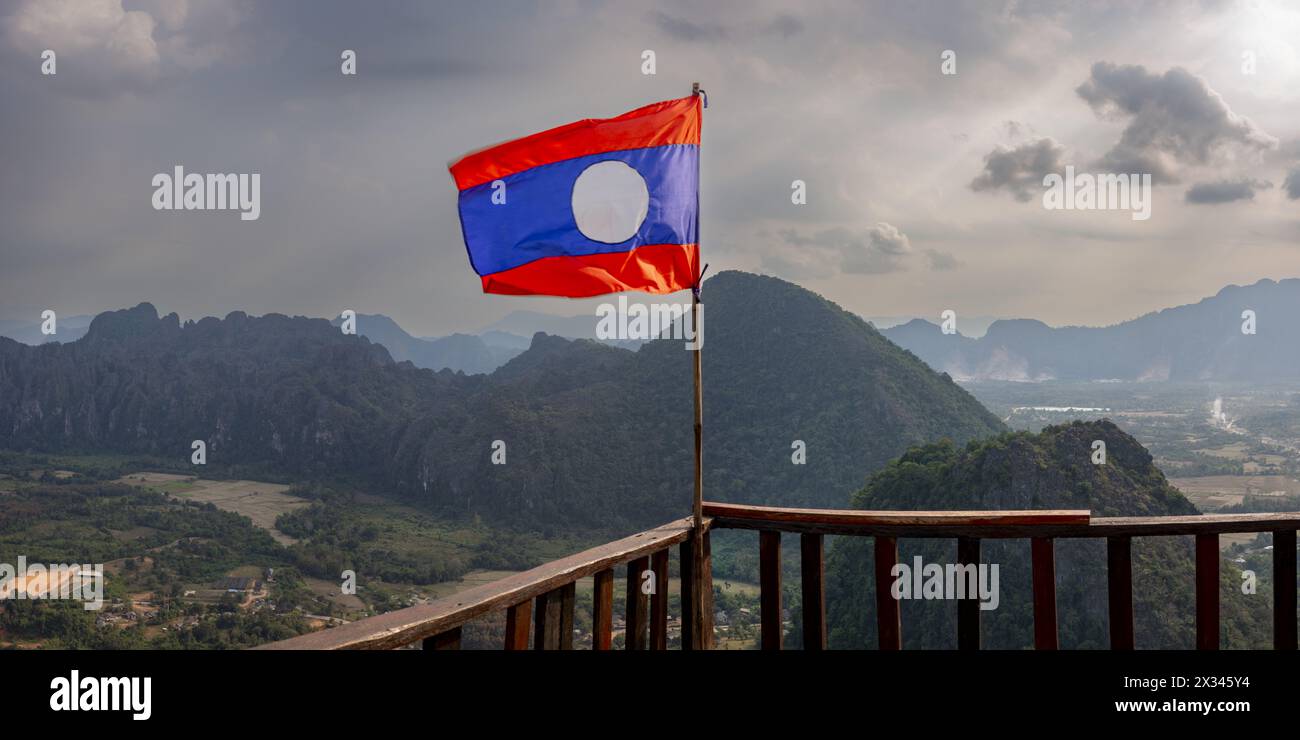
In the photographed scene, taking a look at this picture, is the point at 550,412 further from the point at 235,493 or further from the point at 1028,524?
the point at 1028,524

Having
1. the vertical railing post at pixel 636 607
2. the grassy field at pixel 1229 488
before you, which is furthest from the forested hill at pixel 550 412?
the vertical railing post at pixel 636 607

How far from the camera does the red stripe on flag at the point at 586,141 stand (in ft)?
10.9

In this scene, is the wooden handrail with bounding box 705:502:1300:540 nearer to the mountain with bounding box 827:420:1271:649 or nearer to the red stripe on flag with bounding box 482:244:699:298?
the red stripe on flag with bounding box 482:244:699:298

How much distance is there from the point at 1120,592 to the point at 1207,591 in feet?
0.91

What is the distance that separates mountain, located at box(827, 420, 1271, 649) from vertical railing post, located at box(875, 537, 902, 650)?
30.4 metres

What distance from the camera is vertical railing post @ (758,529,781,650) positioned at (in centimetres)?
314

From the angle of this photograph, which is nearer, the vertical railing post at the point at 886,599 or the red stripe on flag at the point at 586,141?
the vertical railing post at the point at 886,599

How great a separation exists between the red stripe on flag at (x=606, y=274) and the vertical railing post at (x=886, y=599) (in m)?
1.15

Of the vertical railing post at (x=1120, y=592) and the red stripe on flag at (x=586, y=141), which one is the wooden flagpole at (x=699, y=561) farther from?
the vertical railing post at (x=1120, y=592)

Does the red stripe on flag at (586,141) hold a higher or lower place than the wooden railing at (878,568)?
higher

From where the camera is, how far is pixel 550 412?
78.8 meters

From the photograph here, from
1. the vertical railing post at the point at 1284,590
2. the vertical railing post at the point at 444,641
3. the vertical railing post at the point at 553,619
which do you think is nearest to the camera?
the vertical railing post at the point at 444,641

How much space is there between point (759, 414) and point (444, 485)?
2681 centimetres
